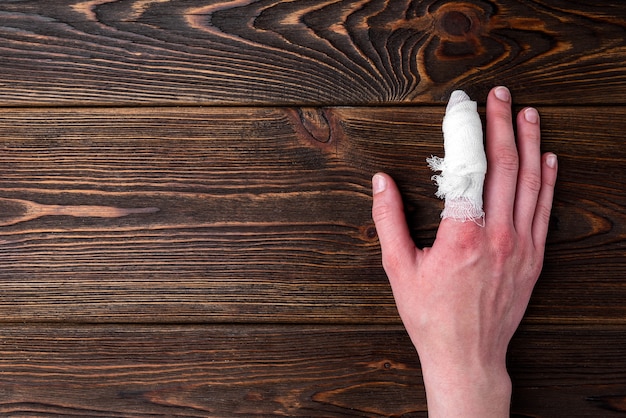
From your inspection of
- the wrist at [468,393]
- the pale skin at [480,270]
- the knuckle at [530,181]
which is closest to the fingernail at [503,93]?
the pale skin at [480,270]

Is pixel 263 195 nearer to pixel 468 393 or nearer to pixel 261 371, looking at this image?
pixel 261 371

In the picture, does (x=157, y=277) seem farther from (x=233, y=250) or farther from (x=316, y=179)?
(x=316, y=179)

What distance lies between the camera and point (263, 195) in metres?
0.73

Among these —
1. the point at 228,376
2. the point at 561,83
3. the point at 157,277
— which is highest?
the point at 561,83

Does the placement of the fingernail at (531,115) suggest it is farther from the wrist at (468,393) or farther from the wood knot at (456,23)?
the wrist at (468,393)

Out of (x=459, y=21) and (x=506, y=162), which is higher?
(x=459, y=21)

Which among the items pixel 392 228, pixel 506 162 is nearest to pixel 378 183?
pixel 392 228

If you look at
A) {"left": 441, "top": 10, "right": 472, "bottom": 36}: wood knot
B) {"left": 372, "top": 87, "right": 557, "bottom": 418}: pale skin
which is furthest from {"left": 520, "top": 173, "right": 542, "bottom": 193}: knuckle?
{"left": 441, "top": 10, "right": 472, "bottom": 36}: wood knot

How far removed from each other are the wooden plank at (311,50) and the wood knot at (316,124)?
0.02 meters

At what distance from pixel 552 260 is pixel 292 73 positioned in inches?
17.1

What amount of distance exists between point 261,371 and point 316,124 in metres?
0.35

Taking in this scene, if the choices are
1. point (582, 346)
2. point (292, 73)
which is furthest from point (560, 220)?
point (292, 73)

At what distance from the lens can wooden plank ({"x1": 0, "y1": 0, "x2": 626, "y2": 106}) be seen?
2.33ft

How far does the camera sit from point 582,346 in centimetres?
74
